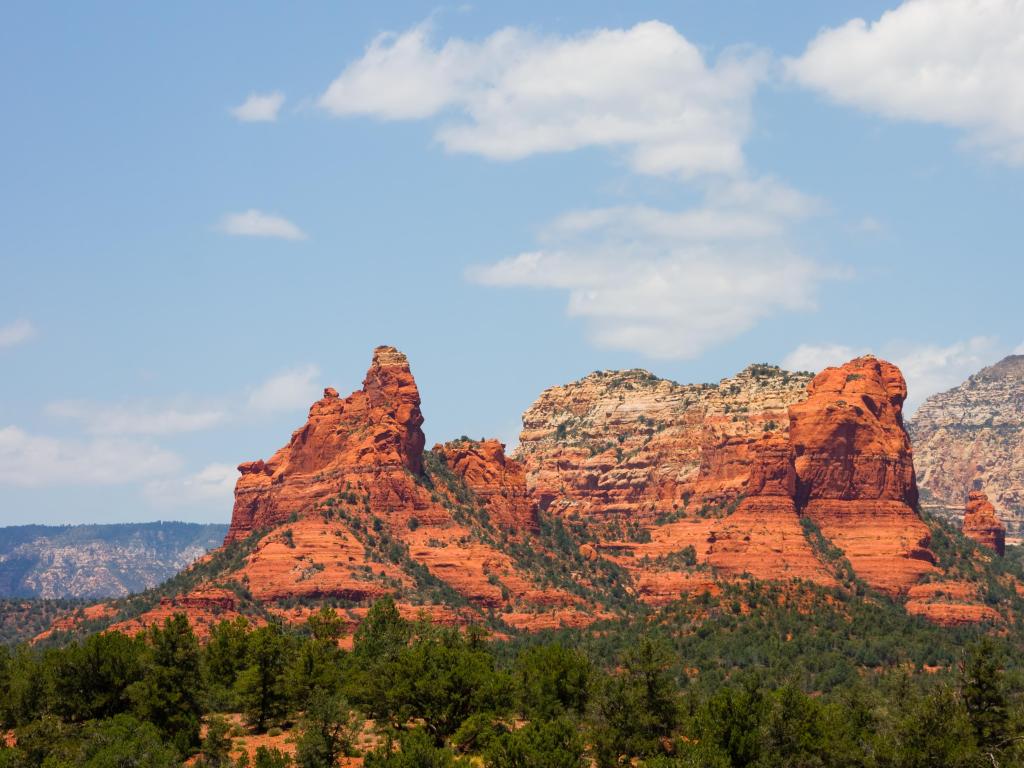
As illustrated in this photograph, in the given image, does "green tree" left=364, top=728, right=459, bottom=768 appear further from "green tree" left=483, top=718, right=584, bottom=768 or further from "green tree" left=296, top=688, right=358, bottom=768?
"green tree" left=296, top=688, right=358, bottom=768

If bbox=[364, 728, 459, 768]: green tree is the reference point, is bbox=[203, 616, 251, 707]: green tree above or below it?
above

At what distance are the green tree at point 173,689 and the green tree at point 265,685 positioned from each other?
163 inches

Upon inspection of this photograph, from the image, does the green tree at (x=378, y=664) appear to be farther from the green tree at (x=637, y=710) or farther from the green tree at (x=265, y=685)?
the green tree at (x=637, y=710)

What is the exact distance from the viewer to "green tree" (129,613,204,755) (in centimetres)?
13000

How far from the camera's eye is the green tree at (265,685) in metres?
138

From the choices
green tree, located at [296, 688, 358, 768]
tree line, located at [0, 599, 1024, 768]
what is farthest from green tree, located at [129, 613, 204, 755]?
green tree, located at [296, 688, 358, 768]

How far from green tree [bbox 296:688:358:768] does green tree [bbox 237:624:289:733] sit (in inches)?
342

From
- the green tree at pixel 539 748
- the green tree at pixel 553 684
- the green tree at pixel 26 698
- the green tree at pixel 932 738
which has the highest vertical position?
the green tree at pixel 26 698

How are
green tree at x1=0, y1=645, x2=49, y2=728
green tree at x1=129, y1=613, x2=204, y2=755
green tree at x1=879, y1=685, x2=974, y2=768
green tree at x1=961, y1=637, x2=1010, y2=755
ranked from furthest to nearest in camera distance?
green tree at x1=0, y1=645, x2=49, y2=728 < green tree at x1=961, y1=637, x2=1010, y2=755 < green tree at x1=129, y1=613, x2=204, y2=755 < green tree at x1=879, y1=685, x2=974, y2=768

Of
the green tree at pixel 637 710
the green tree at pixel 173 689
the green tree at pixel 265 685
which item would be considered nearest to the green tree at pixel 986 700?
the green tree at pixel 637 710

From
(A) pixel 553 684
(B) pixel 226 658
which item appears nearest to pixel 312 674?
(B) pixel 226 658

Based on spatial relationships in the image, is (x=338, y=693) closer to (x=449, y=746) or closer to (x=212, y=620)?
(x=449, y=746)

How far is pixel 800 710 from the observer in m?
131

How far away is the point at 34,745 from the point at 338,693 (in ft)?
89.5
